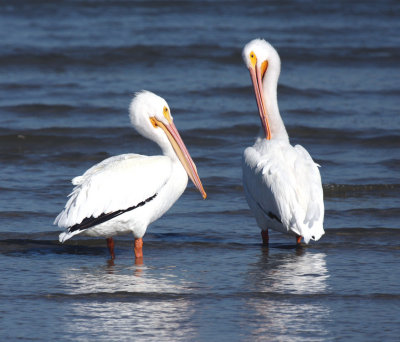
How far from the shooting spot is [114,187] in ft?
20.5

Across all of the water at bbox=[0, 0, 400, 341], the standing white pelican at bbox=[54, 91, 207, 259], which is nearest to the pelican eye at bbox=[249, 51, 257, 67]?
the water at bbox=[0, 0, 400, 341]

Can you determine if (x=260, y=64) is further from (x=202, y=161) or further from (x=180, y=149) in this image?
(x=202, y=161)

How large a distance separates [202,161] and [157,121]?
11.1 feet

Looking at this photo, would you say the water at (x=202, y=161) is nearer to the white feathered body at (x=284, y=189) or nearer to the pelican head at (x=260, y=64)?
Answer: the white feathered body at (x=284, y=189)

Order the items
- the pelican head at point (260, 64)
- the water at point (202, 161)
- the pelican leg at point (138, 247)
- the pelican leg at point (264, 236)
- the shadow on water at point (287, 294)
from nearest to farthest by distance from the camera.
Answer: the shadow on water at point (287, 294), the water at point (202, 161), the pelican leg at point (138, 247), the pelican leg at point (264, 236), the pelican head at point (260, 64)

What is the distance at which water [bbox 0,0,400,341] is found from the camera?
16.9 ft

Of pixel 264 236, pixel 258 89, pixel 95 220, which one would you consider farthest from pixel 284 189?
pixel 258 89

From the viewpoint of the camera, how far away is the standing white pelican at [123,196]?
610 centimetres

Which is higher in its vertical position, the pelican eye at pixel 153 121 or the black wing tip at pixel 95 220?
the pelican eye at pixel 153 121

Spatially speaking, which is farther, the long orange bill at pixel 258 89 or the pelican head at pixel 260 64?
the pelican head at pixel 260 64

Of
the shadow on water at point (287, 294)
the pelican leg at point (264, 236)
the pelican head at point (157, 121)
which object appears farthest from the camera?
the pelican leg at point (264, 236)

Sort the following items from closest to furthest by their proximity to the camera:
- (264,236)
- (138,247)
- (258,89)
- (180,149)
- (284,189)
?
(138,247), (284,189), (180,149), (264,236), (258,89)

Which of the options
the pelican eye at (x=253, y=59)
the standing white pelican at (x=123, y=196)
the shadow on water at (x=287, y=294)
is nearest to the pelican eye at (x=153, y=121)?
the standing white pelican at (x=123, y=196)

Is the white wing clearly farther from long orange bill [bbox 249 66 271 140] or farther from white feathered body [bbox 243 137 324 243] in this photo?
long orange bill [bbox 249 66 271 140]
